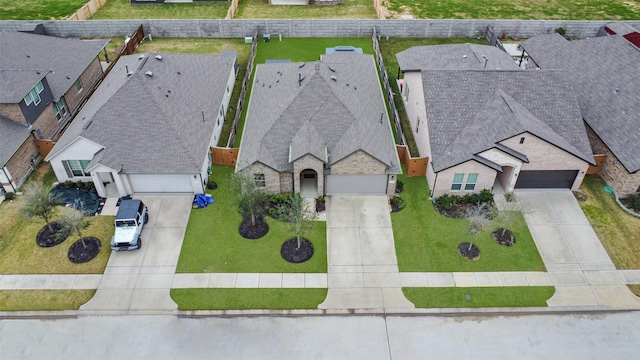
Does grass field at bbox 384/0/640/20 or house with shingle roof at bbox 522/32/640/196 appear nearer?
house with shingle roof at bbox 522/32/640/196

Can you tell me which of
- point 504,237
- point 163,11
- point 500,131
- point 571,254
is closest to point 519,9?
point 500,131

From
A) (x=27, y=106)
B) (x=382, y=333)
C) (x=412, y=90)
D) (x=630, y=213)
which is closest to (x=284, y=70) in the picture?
(x=412, y=90)

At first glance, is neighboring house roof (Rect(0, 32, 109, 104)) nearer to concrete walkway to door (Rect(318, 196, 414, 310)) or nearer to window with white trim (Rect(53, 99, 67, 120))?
window with white trim (Rect(53, 99, 67, 120))

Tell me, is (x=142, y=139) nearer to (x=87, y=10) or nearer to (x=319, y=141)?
(x=319, y=141)

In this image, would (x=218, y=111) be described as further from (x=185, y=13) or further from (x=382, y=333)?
(x=185, y=13)

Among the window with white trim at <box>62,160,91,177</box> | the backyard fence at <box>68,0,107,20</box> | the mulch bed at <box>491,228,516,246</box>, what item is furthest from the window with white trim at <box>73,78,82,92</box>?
the mulch bed at <box>491,228,516,246</box>
